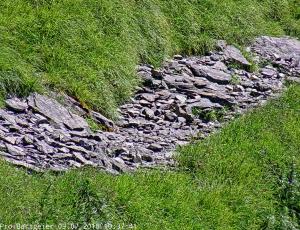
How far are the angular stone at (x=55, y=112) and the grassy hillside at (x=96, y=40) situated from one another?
0.26 m

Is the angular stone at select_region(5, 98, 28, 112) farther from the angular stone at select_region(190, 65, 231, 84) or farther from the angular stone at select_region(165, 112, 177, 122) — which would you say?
Result: the angular stone at select_region(190, 65, 231, 84)

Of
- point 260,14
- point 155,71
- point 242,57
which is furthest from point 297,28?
point 155,71

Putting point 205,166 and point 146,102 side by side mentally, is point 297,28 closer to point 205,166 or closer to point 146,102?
point 146,102

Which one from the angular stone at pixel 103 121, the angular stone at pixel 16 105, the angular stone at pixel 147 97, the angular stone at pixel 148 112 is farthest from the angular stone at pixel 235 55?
the angular stone at pixel 16 105

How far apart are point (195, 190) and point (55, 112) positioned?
9.72 ft

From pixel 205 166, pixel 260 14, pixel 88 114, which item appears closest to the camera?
pixel 205 166

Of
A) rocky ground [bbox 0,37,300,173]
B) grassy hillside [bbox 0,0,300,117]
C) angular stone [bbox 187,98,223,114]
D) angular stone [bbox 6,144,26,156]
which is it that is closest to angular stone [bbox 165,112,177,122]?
rocky ground [bbox 0,37,300,173]

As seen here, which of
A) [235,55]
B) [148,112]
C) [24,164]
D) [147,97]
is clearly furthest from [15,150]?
[235,55]

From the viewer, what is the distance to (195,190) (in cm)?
1024

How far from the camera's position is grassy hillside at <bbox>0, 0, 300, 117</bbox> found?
1273 centimetres

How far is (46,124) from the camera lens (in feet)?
37.1

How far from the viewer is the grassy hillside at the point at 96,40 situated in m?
12.7

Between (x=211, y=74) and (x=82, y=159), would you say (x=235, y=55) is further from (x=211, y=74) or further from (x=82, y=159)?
(x=82, y=159)

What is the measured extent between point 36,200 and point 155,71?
7.12 metres
